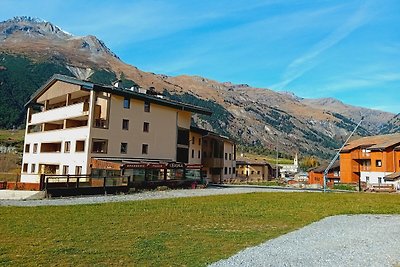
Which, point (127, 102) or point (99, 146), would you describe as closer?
point (99, 146)

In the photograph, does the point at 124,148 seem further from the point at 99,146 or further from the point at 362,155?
the point at 362,155

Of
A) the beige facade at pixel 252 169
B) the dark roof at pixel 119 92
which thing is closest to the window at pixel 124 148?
the dark roof at pixel 119 92

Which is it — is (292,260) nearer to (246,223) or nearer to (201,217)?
(246,223)

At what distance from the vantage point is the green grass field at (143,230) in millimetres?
11117

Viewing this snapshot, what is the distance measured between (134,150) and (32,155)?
18.6 metres

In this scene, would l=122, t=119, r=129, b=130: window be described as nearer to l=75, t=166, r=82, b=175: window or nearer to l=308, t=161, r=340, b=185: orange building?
l=75, t=166, r=82, b=175: window

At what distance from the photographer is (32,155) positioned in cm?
5356

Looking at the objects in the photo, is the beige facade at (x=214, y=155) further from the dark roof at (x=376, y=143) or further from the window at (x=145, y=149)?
the dark roof at (x=376, y=143)

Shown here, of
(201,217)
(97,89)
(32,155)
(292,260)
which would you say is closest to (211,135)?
(97,89)

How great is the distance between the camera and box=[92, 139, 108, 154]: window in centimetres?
4185

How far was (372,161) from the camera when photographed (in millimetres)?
76812

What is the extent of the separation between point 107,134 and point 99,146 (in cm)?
195

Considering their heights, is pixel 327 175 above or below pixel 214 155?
below

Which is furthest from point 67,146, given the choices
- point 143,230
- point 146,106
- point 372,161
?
point 372,161
